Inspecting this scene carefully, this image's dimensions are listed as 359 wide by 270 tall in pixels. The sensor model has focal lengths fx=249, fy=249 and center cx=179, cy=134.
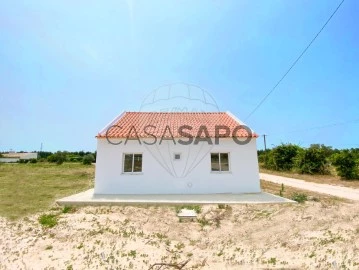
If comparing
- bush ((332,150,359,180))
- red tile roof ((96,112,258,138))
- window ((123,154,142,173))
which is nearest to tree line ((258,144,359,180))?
bush ((332,150,359,180))

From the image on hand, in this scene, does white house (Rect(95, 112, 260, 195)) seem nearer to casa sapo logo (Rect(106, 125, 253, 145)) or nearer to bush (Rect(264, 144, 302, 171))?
casa sapo logo (Rect(106, 125, 253, 145))

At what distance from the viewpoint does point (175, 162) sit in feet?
45.1

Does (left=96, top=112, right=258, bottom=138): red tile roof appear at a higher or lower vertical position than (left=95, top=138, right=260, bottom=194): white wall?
higher

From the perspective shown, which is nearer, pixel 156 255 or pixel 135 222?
pixel 156 255

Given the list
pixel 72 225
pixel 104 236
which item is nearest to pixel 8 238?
pixel 72 225

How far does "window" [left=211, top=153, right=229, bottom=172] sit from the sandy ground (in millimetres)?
3630

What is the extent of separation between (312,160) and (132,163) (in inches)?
804

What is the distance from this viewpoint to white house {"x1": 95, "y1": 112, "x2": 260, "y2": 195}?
1354 centimetres

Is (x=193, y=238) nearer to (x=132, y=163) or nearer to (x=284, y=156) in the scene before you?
(x=132, y=163)

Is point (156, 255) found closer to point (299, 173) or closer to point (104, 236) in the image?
point (104, 236)

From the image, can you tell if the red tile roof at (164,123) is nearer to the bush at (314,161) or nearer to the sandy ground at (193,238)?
the sandy ground at (193,238)

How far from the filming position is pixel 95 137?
1381 centimetres

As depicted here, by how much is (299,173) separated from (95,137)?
22443 millimetres

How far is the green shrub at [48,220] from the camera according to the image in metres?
8.57
